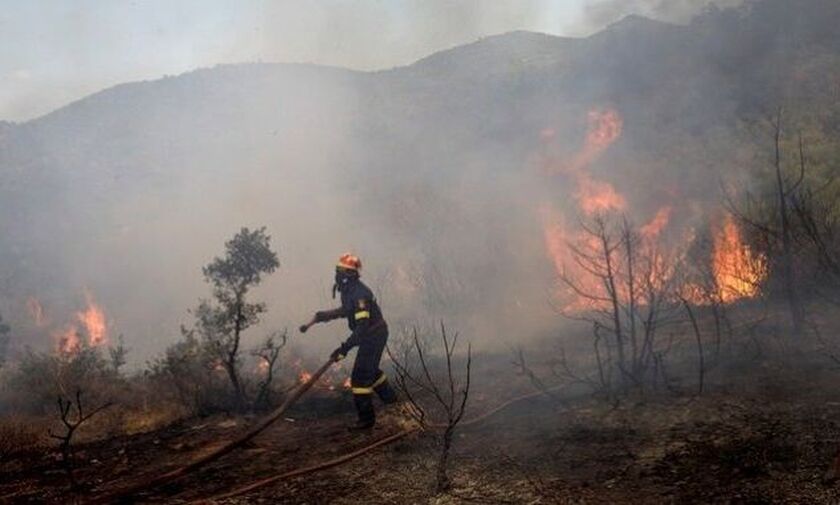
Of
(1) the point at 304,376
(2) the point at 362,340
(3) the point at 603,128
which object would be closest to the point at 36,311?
(1) the point at 304,376

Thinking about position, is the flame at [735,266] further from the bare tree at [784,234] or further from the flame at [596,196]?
the flame at [596,196]

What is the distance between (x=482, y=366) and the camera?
10.3m

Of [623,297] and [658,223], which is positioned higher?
[658,223]

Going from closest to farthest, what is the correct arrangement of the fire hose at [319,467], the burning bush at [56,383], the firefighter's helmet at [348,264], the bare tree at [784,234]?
the fire hose at [319,467]
the firefighter's helmet at [348,264]
the bare tree at [784,234]
the burning bush at [56,383]

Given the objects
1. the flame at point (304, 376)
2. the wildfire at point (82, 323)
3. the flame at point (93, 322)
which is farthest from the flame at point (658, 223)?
the flame at point (93, 322)

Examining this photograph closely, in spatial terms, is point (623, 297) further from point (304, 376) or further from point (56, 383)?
point (56, 383)

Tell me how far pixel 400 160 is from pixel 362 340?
2337 centimetres

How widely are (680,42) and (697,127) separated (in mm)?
8778

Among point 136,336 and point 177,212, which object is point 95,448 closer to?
point 136,336

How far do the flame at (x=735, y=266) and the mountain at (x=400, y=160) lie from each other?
5310 mm

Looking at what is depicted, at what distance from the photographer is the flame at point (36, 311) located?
21.1 meters

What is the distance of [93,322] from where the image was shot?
21.0 metres

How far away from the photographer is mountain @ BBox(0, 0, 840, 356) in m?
21.2

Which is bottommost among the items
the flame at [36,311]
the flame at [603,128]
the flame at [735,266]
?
the flame at [735,266]
